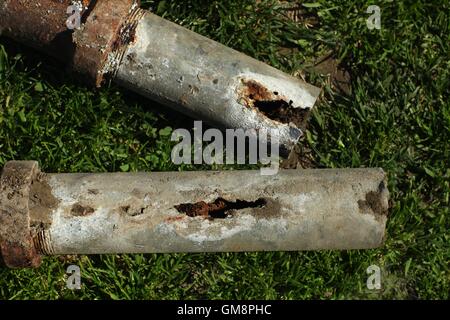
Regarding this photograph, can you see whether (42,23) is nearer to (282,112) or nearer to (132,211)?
(132,211)

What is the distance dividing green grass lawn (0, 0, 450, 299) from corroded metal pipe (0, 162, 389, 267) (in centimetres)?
65

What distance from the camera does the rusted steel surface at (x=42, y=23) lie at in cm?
339

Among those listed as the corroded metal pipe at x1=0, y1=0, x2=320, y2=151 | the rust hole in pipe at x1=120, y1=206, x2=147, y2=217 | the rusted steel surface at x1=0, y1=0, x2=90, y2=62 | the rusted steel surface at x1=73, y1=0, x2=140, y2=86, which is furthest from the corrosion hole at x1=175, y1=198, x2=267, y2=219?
the rusted steel surface at x1=0, y1=0, x2=90, y2=62

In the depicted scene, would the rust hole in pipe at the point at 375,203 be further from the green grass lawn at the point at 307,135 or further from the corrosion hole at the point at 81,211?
the corrosion hole at the point at 81,211

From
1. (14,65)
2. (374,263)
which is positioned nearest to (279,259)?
(374,263)

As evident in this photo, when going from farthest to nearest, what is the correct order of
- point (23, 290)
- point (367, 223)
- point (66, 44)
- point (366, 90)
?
1. point (366, 90)
2. point (23, 290)
3. point (66, 44)
4. point (367, 223)

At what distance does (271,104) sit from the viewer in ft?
A: 11.5

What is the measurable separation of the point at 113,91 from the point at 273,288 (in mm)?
1448

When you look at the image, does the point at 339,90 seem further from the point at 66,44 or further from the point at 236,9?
the point at 66,44

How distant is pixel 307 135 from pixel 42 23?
1.61m

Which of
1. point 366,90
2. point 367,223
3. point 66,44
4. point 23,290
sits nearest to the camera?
point 367,223

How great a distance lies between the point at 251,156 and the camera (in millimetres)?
3807

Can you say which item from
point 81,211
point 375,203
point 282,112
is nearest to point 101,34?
point 81,211

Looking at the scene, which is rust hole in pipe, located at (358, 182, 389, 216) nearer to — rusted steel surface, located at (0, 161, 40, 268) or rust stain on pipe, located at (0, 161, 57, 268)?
rust stain on pipe, located at (0, 161, 57, 268)
